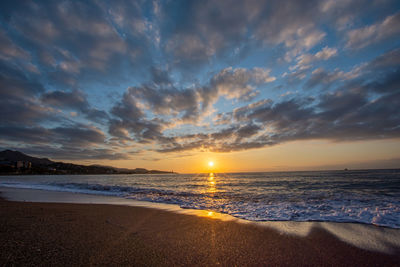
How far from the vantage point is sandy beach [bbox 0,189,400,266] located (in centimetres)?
309

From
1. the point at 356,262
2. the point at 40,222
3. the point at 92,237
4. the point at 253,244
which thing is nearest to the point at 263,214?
the point at 253,244

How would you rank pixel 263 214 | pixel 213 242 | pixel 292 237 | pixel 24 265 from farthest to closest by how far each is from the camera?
1. pixel 263 214
2. pixel 292 237
3. pixel 213 242
4. pixel 24 265

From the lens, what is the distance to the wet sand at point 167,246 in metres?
3.10

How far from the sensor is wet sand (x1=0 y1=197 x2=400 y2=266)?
3.10 m

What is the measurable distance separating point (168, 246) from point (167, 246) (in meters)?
0.02

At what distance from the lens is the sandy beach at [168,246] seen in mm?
3092

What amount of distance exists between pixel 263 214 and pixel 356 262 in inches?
157

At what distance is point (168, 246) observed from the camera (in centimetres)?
373

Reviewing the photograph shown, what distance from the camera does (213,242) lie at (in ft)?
13.1

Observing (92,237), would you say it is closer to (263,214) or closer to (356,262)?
(356,262)

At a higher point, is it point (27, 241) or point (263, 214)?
point (27, 241)

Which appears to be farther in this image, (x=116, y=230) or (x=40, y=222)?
(x=40, y=222)

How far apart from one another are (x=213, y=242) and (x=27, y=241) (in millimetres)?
3913

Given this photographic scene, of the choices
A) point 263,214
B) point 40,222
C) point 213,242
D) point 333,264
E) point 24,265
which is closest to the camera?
point 24,265
